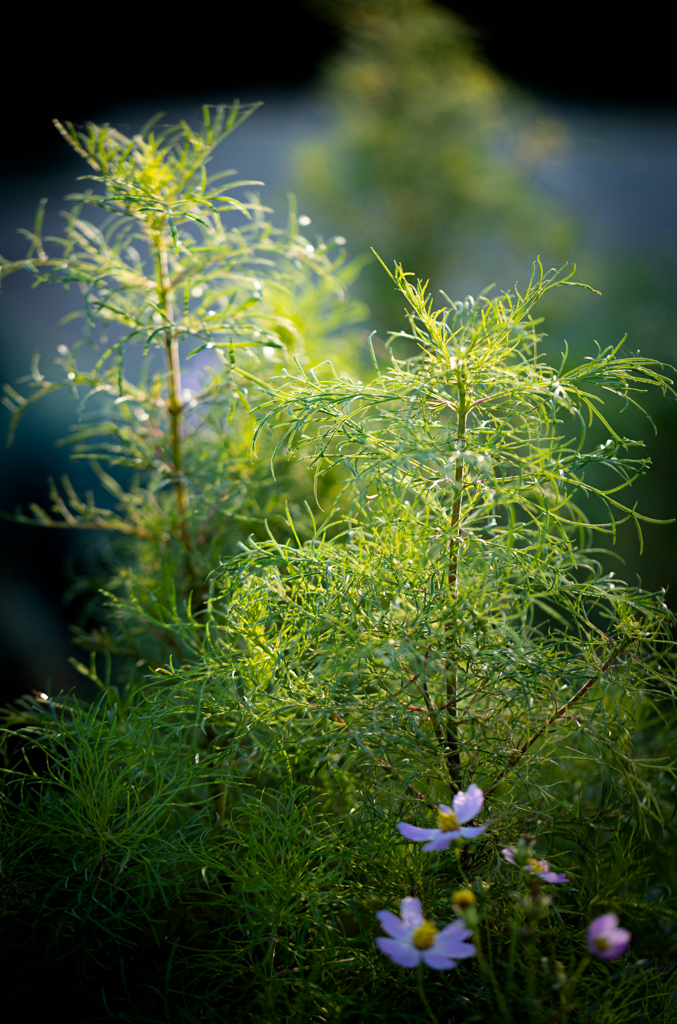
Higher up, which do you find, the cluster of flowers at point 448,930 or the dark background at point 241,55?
the dark background at point 241,55

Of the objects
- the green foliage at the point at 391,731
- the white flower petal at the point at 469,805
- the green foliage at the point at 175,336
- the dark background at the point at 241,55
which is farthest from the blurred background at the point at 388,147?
the white flower petal at the point at 469,805

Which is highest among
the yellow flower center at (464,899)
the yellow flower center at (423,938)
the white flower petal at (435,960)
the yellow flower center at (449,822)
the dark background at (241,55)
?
the dark background at (241,55)

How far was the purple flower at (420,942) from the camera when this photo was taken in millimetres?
189

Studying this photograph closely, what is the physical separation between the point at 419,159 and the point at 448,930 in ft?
4.28

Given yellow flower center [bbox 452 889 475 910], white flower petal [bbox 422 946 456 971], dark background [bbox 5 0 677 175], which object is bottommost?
white flower petal [bbox 422 946 456 971]

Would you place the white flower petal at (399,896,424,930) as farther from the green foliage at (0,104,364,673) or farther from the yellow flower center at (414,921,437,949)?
the green foliage at (0,104,364,673)

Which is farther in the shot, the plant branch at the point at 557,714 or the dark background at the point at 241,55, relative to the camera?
the dark background at the point at 241,55

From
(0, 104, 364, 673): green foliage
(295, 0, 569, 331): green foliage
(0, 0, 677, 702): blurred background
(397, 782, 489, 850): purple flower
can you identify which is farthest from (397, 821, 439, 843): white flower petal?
(295, 0, 569, 331): green foliage

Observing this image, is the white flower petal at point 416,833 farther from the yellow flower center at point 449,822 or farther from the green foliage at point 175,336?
the green foliage at point 175,336

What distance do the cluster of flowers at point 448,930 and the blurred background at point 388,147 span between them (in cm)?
62

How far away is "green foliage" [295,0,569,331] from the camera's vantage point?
1210 mm

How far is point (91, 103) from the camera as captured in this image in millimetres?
1077

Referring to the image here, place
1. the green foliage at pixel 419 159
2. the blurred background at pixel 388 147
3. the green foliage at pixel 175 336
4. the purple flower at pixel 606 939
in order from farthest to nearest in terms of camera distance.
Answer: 1. the green foliage at pixel 419 159
2. the blurred background at pixel 388 147
3. the green foliage at pixel 175 336
4. the purple flower at pixel 606 939

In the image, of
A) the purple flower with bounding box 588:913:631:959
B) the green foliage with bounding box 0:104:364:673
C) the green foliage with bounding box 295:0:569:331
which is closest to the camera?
the purple flower with bounding box 588:913:631:959
